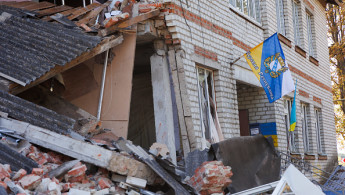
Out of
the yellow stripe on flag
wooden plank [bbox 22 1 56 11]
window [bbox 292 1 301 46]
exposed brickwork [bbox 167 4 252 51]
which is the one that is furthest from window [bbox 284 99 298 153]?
wooden plank [bbox 22 1 56 11]

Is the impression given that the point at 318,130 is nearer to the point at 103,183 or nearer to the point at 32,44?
the point at 32,44

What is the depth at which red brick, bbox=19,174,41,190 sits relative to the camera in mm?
3930

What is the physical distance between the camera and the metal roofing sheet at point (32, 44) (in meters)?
5.40

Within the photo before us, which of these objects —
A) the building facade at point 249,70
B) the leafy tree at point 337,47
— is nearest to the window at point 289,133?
the building facade at point 249,70

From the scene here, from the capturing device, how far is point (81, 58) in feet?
19.9

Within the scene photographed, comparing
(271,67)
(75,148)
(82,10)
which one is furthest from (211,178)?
(271,67)

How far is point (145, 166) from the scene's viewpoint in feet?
16.2

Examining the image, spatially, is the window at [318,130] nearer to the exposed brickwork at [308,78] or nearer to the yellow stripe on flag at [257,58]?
the exposed brickwork at [308,78]

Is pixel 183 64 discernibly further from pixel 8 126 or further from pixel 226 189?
pixel 8 126

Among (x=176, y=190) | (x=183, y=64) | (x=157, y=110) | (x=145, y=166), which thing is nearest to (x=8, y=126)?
(x=145, y=166)

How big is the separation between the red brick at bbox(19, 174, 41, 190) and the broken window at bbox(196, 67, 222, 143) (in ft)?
14.2

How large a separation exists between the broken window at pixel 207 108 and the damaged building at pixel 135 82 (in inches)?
0.7

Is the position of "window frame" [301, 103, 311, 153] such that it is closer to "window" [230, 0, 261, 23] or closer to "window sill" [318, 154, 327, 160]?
"window sill" [318, 154, 327, 160]

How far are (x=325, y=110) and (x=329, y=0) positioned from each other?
4003mm
